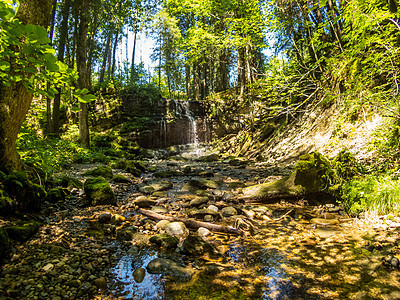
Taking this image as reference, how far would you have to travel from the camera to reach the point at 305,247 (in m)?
3.22

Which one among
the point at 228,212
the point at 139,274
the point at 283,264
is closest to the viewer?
the point at 139,274

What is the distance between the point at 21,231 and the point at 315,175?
6.00 meters

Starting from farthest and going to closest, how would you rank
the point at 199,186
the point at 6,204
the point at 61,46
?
the point at 61,46 < the point at 199,186 < the point at 6,204

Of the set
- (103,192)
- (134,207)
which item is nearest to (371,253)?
(134,207)

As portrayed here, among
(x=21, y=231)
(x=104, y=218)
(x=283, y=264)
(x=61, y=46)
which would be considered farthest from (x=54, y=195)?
(x=61, y=46)

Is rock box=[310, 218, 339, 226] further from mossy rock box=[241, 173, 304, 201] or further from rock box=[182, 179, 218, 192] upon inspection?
rock box=[182, 179, 218, 192]

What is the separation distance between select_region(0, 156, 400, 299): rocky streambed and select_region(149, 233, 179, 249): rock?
0.05 ft

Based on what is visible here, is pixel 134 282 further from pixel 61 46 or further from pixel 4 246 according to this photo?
pixel 61 46

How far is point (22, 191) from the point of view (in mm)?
3283

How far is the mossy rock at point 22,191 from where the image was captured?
10.3ft

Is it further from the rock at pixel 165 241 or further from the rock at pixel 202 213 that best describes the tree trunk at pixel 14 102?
the rock at pixel 202 213

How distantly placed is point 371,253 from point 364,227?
1.04m

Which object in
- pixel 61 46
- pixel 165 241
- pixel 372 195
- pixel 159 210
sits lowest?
pixel 165 241

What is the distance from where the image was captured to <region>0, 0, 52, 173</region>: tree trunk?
3.18 meters
